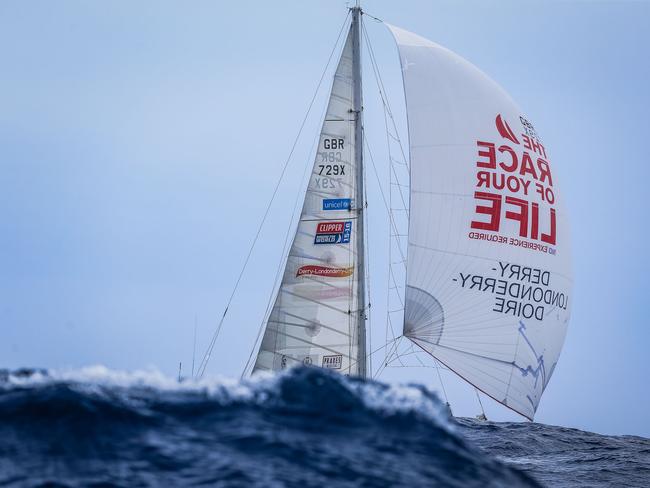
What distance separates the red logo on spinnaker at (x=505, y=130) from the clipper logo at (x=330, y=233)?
12.0 feet

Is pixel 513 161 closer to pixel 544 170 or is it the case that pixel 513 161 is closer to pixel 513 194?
pixel 513 194

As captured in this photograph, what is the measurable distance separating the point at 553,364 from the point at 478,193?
12.7 feet

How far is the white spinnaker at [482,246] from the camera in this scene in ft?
55.1

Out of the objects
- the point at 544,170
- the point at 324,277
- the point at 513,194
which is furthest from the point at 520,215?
the point at 324,277

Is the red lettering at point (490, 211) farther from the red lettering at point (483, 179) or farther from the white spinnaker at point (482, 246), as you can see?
the red lettering at point (483, 179)

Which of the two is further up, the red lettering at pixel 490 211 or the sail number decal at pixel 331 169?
the sail number decal at pixel 331 169

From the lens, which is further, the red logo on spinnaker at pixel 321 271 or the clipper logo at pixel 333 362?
the red logo on spinnaker at pixel 321 271

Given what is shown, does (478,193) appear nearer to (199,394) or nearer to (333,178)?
(333,178)

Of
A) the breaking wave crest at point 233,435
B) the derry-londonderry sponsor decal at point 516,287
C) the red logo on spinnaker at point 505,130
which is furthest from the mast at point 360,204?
the breaking wave crest at point 233,435

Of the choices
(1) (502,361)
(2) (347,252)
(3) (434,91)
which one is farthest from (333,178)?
(1) (502,361)

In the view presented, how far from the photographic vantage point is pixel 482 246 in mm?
17031

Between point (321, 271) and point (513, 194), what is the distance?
396 cm

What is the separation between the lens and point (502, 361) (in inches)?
664

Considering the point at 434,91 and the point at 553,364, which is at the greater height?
the point at 434,91
